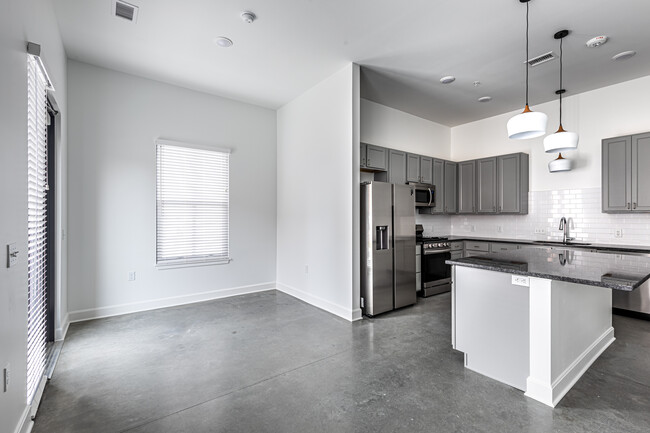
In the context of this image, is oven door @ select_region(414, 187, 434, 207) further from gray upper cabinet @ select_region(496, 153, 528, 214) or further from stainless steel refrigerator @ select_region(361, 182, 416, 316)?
gray upper cabinet @ select_region(496, 153, 528, 214)

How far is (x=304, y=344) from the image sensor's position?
3.17 metres

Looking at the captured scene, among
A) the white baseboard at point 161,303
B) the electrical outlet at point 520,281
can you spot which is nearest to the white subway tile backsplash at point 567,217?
the electrical outlet at point 520,281

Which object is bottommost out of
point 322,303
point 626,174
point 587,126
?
point 322,303

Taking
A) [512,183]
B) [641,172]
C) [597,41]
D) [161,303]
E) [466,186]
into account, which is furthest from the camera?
[466,186]

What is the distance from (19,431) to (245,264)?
3.46 metres

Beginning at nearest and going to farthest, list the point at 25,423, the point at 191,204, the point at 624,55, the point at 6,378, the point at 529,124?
1. the point at 6,378
2. the point at 25,423
3. the point at 529,124
4. the point at 624,55
5. the point at 191,204

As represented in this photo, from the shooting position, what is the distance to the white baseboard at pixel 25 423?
175cm

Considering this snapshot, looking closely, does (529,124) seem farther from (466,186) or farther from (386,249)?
(466,186)

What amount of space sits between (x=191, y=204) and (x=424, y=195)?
154 inches

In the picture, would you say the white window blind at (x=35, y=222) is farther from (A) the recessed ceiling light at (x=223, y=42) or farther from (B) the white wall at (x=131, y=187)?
(A) the recessed ceiling light at (x=223, y=42)

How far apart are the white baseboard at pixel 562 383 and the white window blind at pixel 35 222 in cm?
345

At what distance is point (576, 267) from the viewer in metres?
2.24

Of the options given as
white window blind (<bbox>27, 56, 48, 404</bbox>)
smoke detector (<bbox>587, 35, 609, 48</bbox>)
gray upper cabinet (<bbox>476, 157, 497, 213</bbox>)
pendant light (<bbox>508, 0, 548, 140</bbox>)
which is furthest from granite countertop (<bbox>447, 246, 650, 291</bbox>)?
white window blind (<bbox>27, 56, 48, 404</bbox>)

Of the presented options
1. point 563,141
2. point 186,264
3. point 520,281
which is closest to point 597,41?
point 563,141
